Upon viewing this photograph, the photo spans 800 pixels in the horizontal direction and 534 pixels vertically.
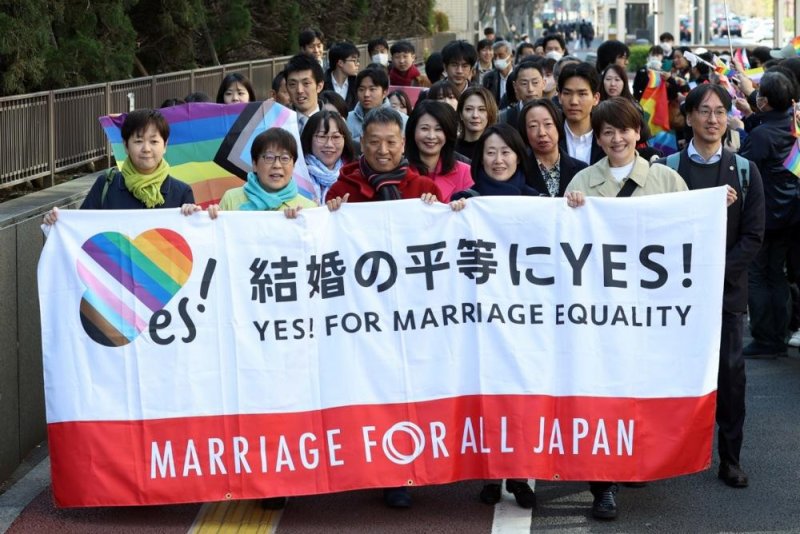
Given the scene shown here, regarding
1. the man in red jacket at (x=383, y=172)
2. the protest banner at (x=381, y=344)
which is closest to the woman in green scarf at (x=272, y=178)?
the man in red jacket at (x=383, y=172)

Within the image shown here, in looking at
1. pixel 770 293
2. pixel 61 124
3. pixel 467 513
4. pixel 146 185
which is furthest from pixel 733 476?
pixel 61 124

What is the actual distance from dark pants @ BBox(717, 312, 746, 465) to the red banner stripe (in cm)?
39

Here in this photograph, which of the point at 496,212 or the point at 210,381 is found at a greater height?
the point at 496,212

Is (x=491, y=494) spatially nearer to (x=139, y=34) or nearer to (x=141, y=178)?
(x=141, y=178)

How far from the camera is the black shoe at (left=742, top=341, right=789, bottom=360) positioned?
9891mm

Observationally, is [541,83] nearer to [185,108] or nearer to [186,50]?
[185,108]

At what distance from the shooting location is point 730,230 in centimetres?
692

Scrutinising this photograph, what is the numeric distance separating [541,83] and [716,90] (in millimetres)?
3263

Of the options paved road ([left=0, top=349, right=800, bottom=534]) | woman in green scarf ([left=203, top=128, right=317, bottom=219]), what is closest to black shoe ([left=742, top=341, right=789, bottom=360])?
paved road ([left=0, top=349, right=800, bottom=534])

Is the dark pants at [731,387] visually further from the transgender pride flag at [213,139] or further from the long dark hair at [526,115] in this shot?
the transgender pride flag at [213,139]

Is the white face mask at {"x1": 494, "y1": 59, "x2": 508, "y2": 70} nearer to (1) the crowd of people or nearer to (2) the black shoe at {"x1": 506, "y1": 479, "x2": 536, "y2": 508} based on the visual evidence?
(1) the crowd of people

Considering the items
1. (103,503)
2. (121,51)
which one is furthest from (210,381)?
(121,51)

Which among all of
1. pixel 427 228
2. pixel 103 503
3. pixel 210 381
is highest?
pixel 427 228

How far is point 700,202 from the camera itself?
6461 mm
